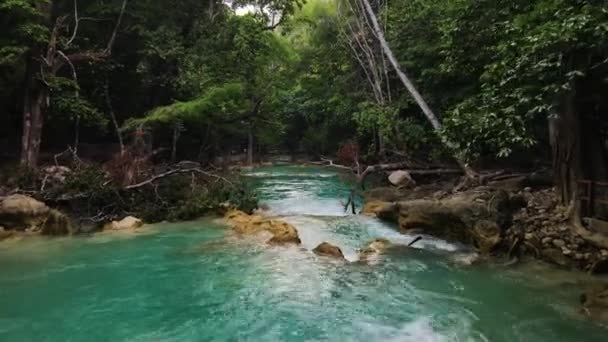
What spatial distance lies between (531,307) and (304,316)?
3369 mm

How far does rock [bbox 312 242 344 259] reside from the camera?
10.5 metres

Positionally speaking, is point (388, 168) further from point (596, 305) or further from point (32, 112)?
point (32, 112)

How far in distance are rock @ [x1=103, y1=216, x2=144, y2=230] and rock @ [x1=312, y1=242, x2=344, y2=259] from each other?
5317mm

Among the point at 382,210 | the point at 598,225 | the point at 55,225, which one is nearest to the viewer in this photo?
the point at 598,225

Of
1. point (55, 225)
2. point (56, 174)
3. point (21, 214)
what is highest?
point (56, 174)

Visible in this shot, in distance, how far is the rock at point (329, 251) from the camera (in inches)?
412

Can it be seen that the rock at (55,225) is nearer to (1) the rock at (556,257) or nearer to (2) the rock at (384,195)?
(2) the rock at (384,195)

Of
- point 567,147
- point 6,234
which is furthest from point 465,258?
point 6,234

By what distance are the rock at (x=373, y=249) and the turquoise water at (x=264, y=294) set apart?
0.85ft

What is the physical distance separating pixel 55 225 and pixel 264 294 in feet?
22.5

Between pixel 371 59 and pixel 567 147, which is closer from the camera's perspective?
pixel 567 147

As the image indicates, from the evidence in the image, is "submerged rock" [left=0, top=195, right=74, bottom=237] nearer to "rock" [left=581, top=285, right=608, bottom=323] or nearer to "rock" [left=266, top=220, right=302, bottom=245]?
"rock" [left=266, top=220, right=302, bottom=245]

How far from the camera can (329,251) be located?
10.6 metres

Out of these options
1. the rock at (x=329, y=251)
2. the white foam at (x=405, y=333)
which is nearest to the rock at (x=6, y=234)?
the rock at (x=329, y=251)
